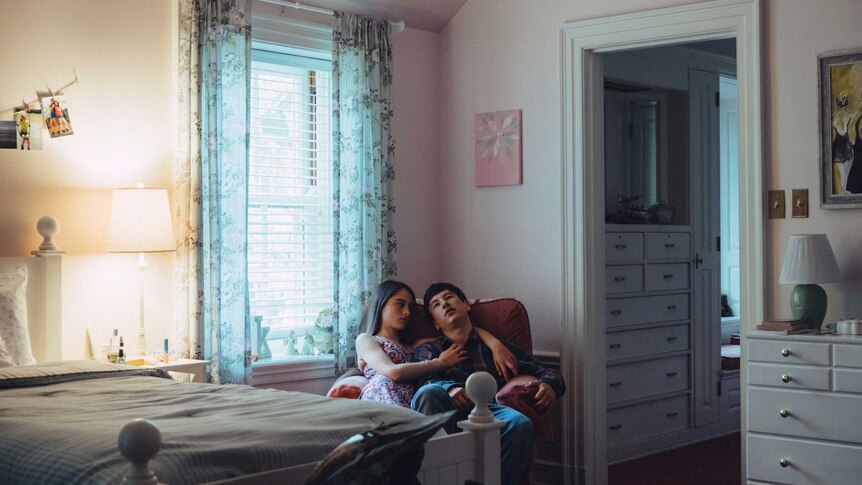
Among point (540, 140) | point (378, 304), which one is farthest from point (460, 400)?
point (540, 140)

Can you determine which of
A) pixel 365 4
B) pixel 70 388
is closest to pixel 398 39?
pixel 365 4

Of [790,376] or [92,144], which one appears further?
[92,144]

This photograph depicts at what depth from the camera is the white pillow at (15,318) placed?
351 cm

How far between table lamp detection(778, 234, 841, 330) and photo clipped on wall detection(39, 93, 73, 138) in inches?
117

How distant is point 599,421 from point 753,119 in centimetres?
163

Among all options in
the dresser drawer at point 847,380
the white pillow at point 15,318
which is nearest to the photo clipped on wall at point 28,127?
the white pillow at point 15,318

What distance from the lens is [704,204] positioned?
19.8 ft

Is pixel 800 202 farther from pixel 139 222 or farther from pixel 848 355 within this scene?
pixel 139 222

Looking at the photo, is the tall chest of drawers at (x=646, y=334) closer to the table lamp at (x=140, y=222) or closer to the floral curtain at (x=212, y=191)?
the floral curtain at (x=212, y=191)

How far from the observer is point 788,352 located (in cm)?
380

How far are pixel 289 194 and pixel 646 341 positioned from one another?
2187 mm

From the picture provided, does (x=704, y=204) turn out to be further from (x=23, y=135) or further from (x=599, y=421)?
(x=23, y=135)

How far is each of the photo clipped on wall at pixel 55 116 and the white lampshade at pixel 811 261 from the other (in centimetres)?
296

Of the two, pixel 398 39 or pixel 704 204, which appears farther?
pixel 704 204
